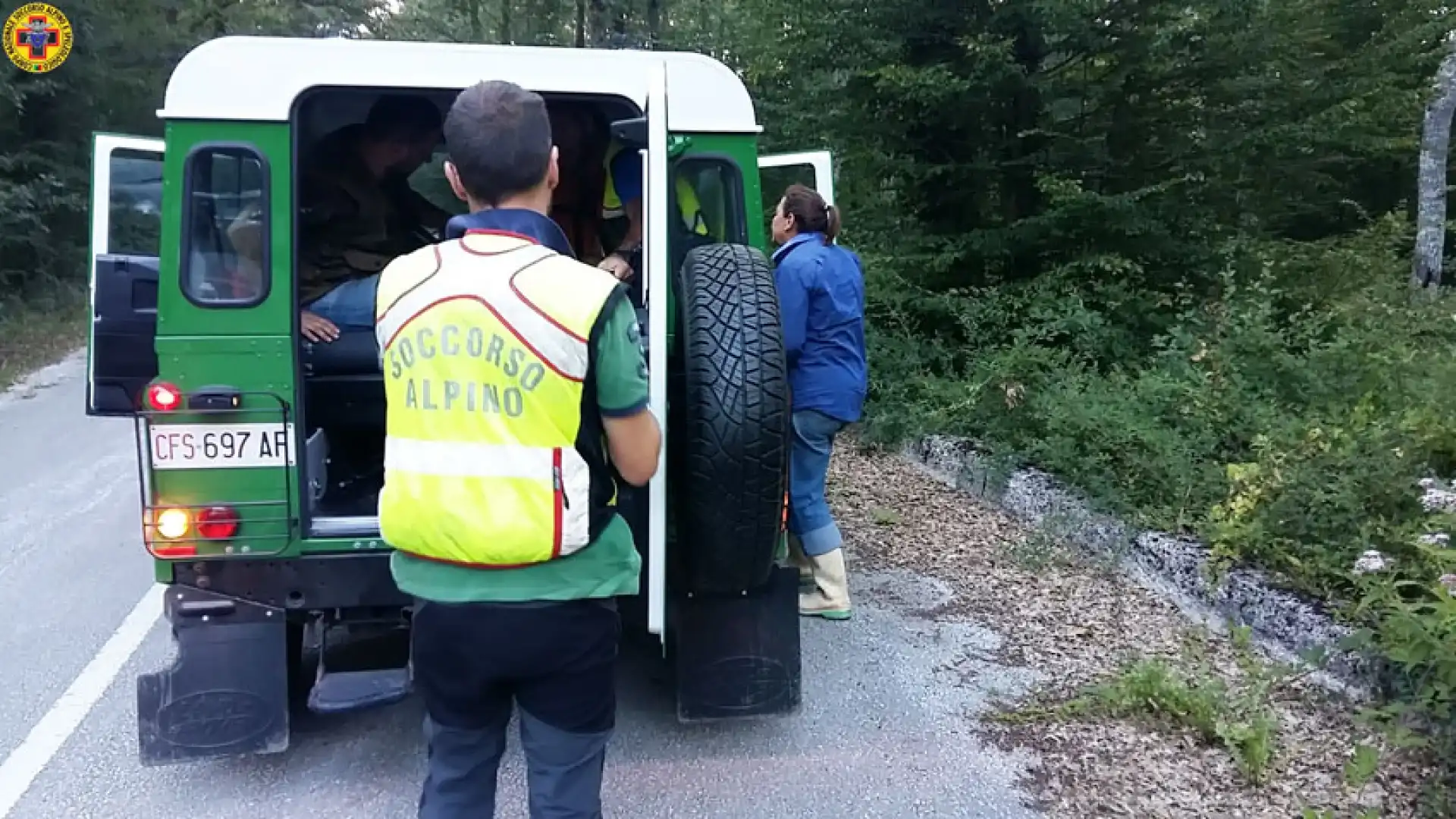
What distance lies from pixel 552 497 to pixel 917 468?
6.31m

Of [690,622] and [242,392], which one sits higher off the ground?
[242,392]

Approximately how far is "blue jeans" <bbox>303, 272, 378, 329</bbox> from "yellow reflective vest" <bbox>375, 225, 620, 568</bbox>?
2.33 metres

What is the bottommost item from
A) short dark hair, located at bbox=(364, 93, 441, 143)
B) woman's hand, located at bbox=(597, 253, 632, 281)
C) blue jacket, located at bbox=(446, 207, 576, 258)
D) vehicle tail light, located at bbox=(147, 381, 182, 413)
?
vehicle tail light, located at bbox=(147, 381, 182, 413)

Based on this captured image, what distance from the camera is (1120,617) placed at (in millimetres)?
5293

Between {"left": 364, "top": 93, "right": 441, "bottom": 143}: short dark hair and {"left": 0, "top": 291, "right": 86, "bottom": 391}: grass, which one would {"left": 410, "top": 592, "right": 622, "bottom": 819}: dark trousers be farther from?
{"left": 0, "top": 291, "right": 86, "bottom": 391}: grass

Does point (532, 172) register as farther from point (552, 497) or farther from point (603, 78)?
point (603, 78)

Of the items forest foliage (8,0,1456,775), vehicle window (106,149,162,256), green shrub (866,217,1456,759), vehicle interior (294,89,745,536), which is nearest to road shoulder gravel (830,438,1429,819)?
green shrub (866,217,1456,759)

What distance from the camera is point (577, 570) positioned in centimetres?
241

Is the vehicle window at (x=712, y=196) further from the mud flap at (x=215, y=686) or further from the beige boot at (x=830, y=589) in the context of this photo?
the mud flap at (x=215, y=686)

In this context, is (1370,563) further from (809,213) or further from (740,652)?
(809,213)

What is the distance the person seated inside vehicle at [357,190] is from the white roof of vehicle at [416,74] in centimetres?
105

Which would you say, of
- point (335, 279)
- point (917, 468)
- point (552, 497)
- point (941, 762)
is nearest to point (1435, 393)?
point (941, 762)

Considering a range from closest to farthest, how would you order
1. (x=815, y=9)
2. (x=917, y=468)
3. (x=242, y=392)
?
1. (x=242, y=392)
2. (x=917, y=468)
3. (x=815, y=9)

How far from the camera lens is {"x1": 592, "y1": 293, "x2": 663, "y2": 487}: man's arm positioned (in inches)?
91.5
